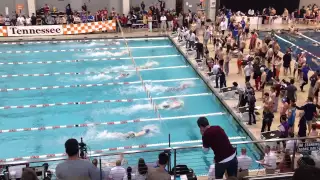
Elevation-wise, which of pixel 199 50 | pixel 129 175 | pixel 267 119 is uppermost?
pixel 199 50

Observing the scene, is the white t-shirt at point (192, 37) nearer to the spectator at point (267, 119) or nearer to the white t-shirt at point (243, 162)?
the spectator at point (267, 119)

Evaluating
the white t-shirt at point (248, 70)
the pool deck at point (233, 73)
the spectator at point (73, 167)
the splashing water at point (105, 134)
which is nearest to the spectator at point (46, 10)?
the pool deck at point (233, 73)

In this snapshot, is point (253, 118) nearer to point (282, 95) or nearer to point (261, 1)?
Answer: point (282, 95)

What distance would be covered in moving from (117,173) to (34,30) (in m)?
17.3

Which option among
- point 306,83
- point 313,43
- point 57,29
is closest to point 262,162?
point 306,83

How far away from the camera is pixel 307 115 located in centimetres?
1194

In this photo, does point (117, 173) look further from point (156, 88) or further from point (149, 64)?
point (149, 64)

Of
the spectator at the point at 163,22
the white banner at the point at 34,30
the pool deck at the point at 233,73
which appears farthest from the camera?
the spectator at the point at 163,22

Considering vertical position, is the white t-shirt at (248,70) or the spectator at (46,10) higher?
the spectator at (46,10)

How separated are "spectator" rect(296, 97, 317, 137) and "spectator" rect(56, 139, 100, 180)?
8233mm

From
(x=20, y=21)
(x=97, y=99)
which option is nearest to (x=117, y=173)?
(x=97, y=99)

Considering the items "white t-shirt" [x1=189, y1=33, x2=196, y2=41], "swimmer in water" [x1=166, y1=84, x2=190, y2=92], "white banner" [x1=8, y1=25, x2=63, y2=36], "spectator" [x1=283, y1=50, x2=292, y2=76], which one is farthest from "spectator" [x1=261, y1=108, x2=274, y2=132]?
"white banner" [x1=8, y1=25, x2=63, y2=36]

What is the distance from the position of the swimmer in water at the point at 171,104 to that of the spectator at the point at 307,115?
4.73 m

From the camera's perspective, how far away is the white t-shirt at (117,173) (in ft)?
26.1
